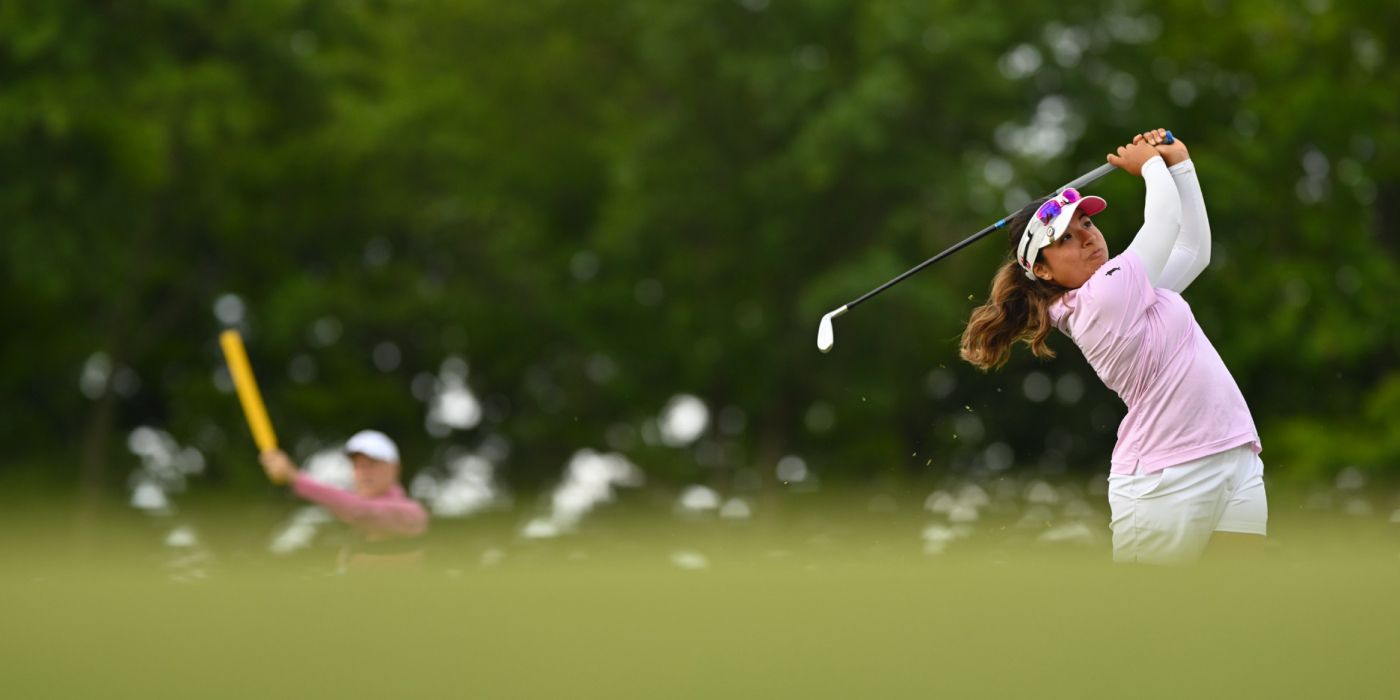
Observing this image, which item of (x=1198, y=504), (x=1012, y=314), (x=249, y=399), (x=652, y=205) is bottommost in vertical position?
(x=1198, y=504)

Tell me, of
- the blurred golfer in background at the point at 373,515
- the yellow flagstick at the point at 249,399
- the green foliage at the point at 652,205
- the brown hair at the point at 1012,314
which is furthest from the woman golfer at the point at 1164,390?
the green foliage at the point at 652,205

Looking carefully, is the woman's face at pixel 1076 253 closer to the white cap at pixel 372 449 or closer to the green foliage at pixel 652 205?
the white cap at pixel 372 449

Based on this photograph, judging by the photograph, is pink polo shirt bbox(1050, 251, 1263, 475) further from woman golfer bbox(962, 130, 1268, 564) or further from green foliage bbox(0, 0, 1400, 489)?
green foliage bbox(0, 0, 1400, 489)

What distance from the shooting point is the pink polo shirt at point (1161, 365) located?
3.99m

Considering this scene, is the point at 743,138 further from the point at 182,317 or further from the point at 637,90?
the point at 182,317

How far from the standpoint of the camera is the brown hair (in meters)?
4.45

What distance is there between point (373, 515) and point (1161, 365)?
388 cm

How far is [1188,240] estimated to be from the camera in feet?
14.0

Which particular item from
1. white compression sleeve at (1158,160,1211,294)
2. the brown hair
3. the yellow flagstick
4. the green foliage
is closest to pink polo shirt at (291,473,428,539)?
the yellow flagstick

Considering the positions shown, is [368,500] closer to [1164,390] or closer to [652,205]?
[1164,390]

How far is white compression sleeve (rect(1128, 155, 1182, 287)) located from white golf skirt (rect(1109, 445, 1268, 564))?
1.86 feet

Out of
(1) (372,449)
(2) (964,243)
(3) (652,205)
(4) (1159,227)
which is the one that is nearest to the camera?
(4) (1159,227)

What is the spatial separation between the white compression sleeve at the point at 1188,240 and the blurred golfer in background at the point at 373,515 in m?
3.72

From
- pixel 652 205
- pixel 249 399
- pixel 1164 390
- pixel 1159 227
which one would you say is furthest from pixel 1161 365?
pixel 652 205
